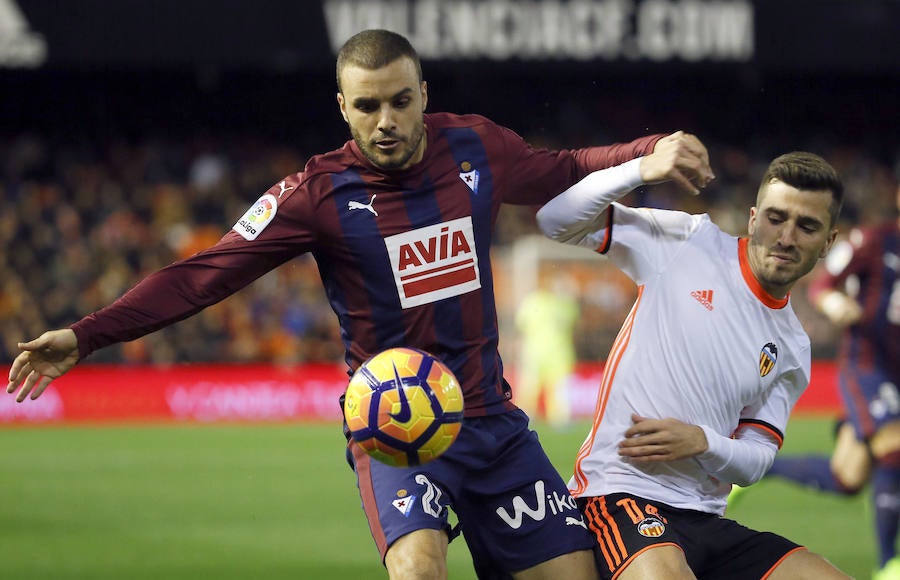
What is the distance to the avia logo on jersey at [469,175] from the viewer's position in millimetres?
4609

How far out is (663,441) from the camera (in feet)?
14.3

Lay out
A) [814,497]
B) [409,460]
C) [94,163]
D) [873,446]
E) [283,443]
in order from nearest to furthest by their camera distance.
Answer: [409,460] < [873,446] < [814,497] < [283,443] < [94,163]

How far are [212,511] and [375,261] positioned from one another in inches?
271

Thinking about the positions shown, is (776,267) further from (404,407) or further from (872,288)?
(872,288)

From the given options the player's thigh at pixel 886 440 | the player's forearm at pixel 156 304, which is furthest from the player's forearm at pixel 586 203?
the player's thigh at pixel 886 440

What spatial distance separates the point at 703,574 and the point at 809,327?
17.0 meters

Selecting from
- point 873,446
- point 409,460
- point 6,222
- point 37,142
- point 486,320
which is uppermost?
point 37,142

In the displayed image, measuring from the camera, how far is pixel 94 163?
22.8 metres

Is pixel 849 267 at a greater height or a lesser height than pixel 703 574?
greater

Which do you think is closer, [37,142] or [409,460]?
[409,460]

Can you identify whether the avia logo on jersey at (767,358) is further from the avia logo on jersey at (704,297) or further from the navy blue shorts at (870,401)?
the navy blue shorts at (870,401)

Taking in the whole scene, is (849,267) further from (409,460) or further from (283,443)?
(283,443)

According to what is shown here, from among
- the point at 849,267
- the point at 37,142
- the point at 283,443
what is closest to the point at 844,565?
the point at 849,267

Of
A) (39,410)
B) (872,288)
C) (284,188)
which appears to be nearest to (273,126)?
(39,410)
